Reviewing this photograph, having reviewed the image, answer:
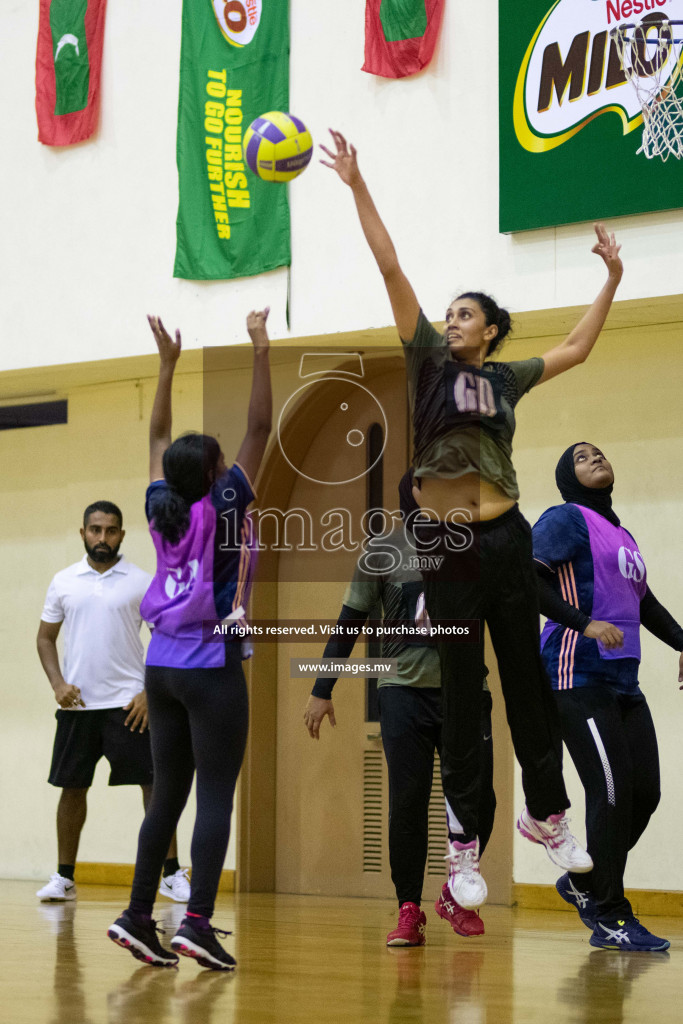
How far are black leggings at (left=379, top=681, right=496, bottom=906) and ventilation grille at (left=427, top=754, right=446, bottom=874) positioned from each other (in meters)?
2.72

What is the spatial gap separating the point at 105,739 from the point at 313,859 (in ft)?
5.90

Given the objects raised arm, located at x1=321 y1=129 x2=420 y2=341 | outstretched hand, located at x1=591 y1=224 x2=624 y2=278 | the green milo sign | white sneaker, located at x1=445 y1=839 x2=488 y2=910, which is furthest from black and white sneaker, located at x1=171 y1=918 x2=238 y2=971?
the green milo sign

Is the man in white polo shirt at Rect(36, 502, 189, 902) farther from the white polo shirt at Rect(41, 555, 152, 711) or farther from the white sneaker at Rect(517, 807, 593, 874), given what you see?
the white sneaker at Rect(517, 807, 593, 874)

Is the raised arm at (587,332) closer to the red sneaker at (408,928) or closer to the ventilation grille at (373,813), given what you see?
the red sneaker at (408,928)

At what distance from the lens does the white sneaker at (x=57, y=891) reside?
717 cm

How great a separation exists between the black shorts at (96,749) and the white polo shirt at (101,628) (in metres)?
0.09

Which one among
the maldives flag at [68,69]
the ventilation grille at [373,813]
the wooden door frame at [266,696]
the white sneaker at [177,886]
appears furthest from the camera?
the maldives flag at [68,69]

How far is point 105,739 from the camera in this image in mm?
7387

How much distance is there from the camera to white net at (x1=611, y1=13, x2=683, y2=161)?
6.71m

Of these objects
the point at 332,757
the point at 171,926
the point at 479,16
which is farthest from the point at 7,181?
the point at 171,926

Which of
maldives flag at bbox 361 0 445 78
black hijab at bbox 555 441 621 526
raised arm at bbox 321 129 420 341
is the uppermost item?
maldives flag at bbox 361 0 445 78

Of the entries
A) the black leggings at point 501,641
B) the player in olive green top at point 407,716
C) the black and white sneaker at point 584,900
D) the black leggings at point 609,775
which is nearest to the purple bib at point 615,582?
the black leggings at point 609,775

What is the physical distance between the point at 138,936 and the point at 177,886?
3108 millimetres

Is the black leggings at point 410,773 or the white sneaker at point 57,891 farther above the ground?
the black leggings at point 410,773
